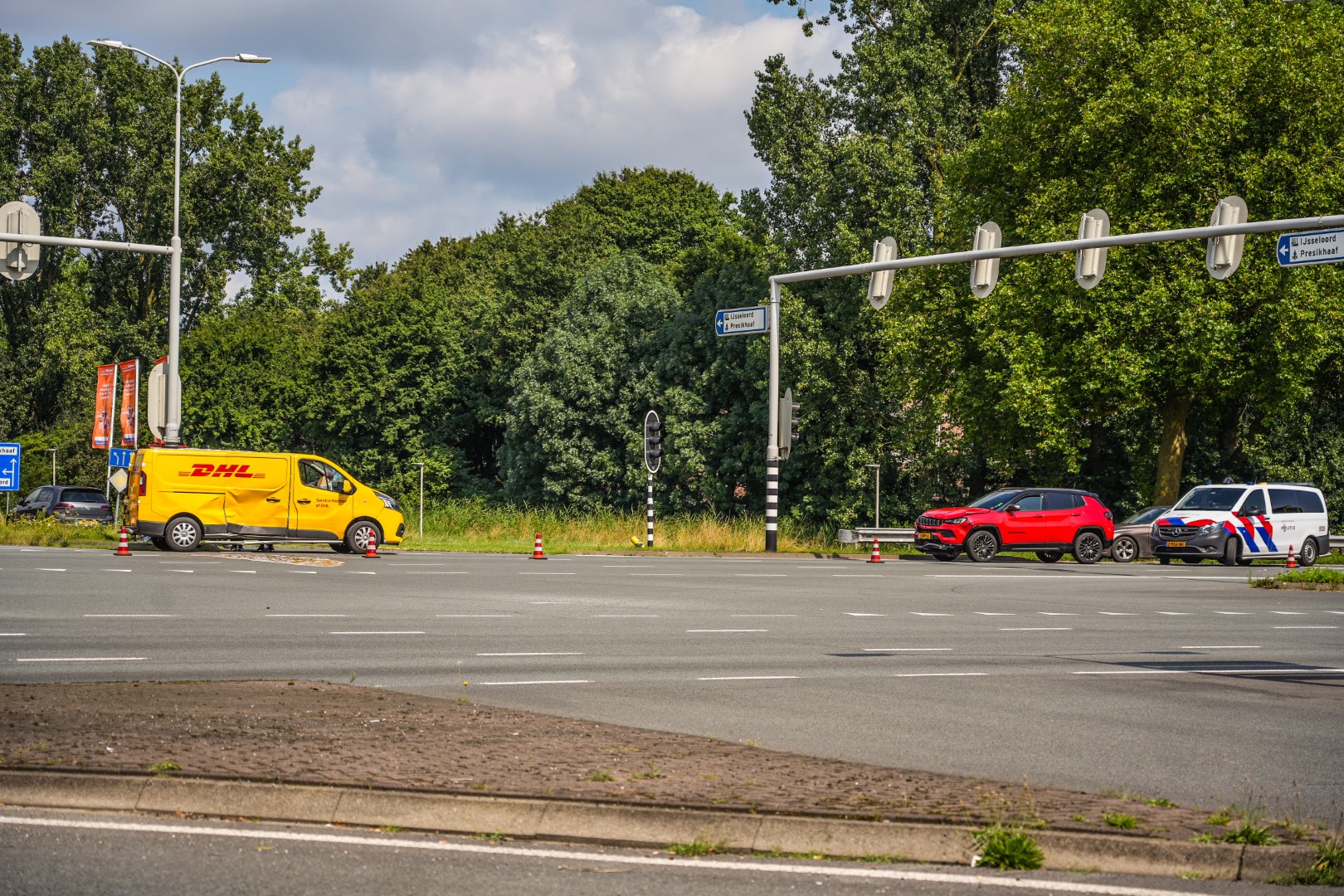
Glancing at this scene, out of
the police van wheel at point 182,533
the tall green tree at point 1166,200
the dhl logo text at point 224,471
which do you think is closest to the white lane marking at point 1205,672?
the dhl logo text at point 224,471

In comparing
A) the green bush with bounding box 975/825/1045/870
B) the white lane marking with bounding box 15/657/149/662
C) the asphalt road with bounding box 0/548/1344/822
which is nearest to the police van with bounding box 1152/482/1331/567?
the asphalt road with bounding box 0/548/1344/822

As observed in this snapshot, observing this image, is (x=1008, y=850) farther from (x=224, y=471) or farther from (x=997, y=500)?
(x=997, y=500)

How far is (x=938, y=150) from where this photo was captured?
156 ft

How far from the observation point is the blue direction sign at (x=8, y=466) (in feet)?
113

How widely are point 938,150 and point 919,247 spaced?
6.69 meters

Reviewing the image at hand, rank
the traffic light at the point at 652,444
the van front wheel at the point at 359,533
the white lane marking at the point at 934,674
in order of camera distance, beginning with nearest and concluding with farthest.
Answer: the white lane marking at the point at 934,674
the van front wheel at the point at 359,533
the traffic light at the point at 652,444

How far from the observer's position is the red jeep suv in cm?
3194

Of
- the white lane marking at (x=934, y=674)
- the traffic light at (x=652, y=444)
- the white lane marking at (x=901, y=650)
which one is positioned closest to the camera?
the white lane marking at (x=934, y=674)

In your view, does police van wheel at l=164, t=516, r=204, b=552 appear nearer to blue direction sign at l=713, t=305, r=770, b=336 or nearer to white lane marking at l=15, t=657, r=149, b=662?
blue direction sign at l=713, t=305, r=770, b=336

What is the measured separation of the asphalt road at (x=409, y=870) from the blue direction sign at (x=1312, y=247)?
1766cm

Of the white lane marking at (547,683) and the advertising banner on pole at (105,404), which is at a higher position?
the advertising banner on pole at (105,404)

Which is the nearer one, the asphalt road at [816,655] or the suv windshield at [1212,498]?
the asphalt road at [816,655]

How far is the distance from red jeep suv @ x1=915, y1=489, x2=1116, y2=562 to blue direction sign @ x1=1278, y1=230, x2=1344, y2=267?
11459 millimetres

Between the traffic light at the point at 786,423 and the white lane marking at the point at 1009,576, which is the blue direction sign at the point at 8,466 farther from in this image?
the white lane marking at the point at 1009,576
